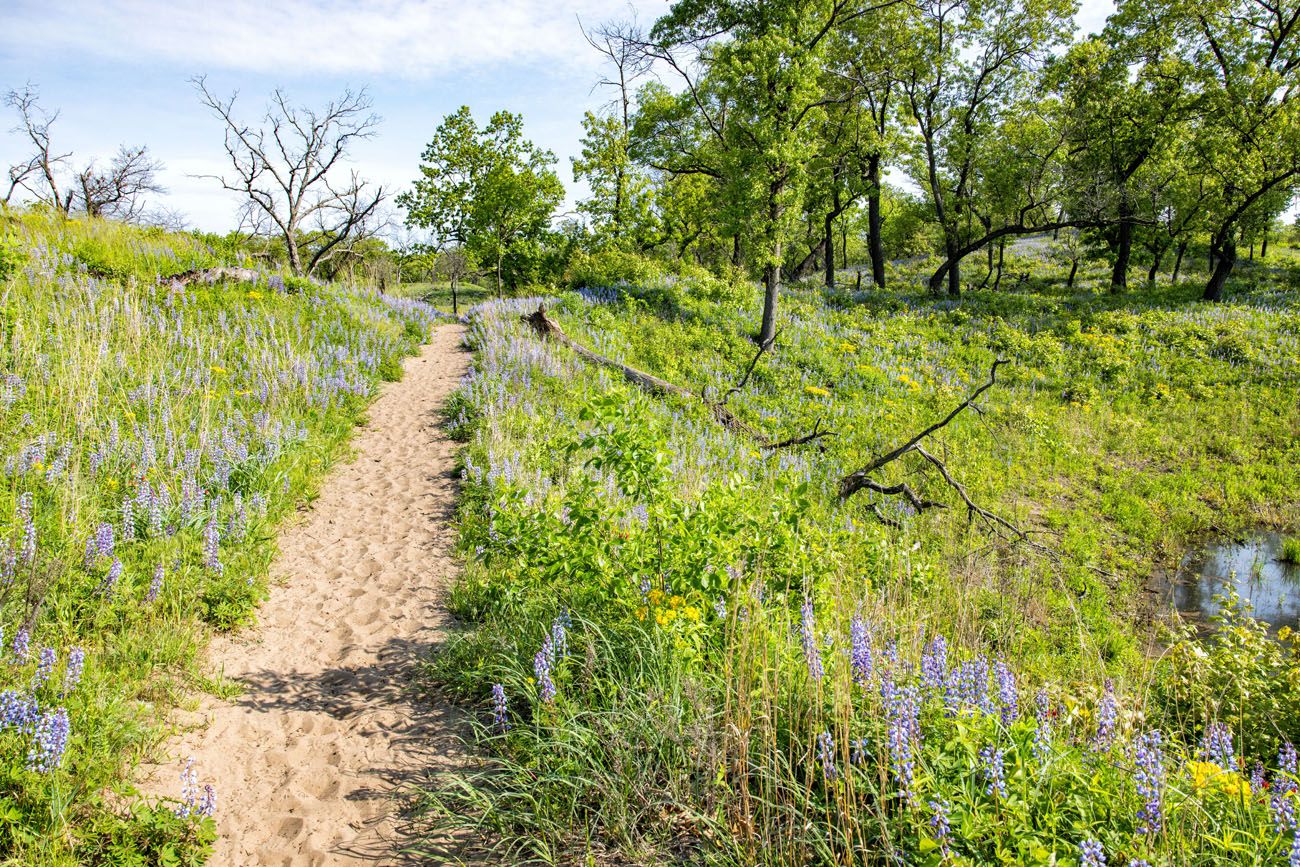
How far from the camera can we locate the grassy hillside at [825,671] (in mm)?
2740

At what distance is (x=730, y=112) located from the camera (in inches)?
639

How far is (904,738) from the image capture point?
2.52m

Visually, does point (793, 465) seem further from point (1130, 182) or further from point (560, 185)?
point (560, 185)

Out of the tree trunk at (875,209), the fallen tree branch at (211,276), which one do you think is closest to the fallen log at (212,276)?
the fallen tree branch at (211,276)

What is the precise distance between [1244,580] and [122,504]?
13895 millimetres

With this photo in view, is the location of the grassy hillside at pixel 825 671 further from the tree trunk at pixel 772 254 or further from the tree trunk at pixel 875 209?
the tree trunk at pixel 875 209

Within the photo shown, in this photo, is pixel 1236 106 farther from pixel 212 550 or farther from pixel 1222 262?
pixel 212 550

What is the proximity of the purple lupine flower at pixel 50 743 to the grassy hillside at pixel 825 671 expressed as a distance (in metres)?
1.86

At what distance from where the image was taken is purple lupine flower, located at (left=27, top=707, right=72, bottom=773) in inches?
118

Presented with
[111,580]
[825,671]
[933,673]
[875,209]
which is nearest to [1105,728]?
[933,673]

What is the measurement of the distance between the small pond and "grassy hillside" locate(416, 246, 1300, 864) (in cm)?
42

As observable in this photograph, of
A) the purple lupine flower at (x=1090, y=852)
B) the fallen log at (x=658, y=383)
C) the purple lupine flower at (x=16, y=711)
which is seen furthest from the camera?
the fallen log at (x=658, y=383)

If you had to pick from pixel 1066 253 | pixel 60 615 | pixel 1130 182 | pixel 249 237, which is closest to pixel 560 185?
pixel 249 237

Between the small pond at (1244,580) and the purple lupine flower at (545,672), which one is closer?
the purple lupine flower at (545,672)
